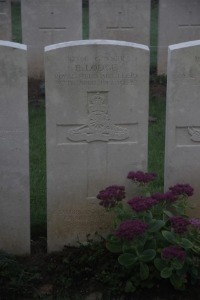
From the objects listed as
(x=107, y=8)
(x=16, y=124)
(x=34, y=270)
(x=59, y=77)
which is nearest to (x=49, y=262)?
(x=34, y=270)

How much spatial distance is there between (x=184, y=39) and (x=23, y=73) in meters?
7.41

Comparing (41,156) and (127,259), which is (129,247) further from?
(41,156)

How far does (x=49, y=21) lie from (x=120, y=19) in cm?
126

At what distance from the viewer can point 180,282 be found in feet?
13.9

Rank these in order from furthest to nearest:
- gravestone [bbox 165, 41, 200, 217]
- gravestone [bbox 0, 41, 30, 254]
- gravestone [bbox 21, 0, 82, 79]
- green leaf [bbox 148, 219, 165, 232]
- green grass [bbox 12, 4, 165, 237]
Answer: gravestone [bbox 21, 0, 82, 79] < green grass [bbox 12, 4, 165, 237] < gravestone [bbox 165, 41, 200, 217] < gravestone [bbox 0, 41, 30, 254] < green leaf [bbox 148, 219, 165, 232]

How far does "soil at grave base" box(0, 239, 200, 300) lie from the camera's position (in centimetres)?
438

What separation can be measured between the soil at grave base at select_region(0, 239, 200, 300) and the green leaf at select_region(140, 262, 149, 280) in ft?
0.52

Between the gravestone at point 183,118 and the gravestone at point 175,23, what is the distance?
663cm

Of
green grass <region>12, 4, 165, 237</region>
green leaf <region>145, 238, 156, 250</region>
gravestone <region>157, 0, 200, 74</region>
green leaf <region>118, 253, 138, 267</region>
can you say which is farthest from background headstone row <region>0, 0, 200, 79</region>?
green leaf <region>118, 253, 138, 267</region>

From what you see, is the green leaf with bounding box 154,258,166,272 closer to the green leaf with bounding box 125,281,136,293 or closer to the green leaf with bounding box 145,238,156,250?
the green leaf with bounding box 145,238,156,250

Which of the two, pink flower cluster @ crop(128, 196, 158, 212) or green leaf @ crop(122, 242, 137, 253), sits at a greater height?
pink flower cluster @ crop(128, 196, 158, 212)

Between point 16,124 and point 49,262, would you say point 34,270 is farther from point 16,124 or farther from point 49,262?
point 16,124

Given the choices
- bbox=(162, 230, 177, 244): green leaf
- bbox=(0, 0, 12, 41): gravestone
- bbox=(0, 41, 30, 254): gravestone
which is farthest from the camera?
bbox=(0, 0, 12, 41): gravestone

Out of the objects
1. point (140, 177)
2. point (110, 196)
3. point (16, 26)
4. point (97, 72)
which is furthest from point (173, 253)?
point (16, 26)
